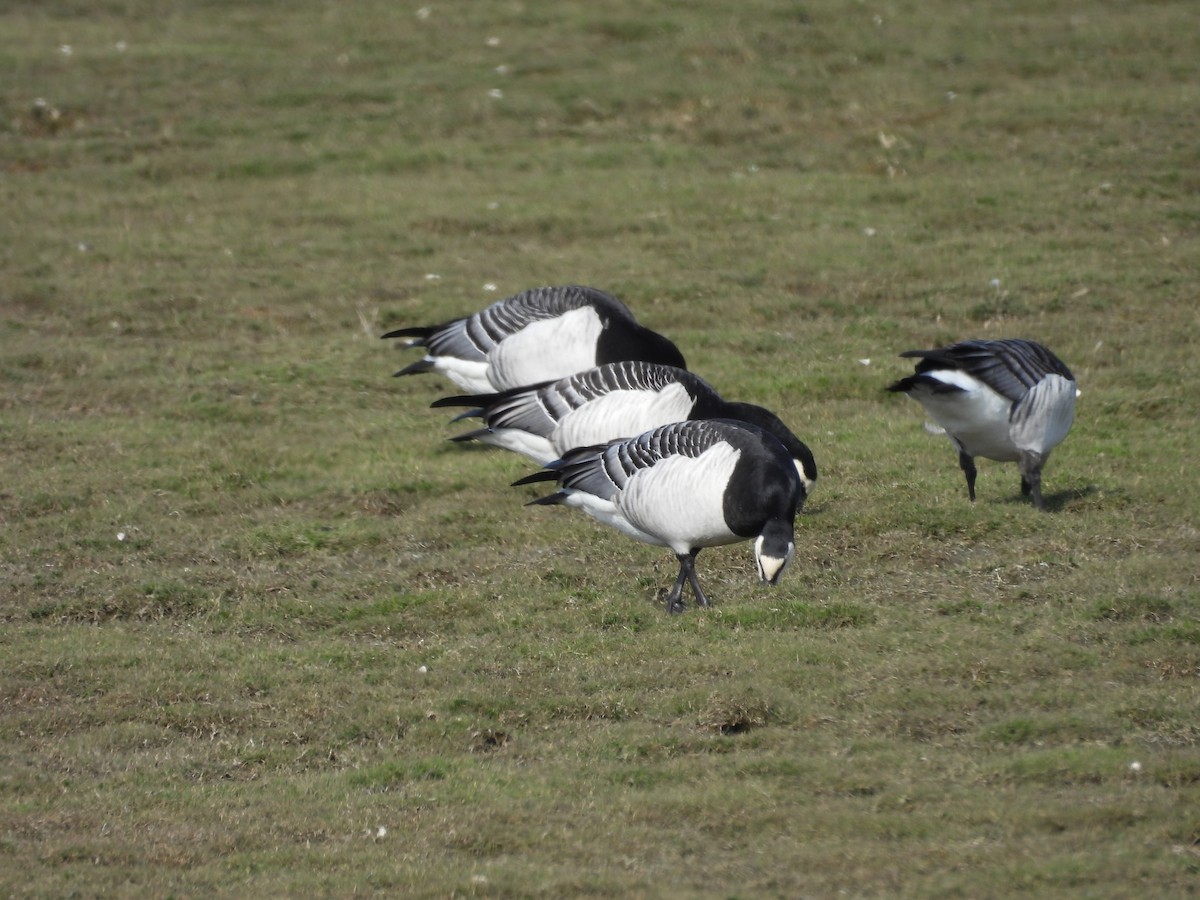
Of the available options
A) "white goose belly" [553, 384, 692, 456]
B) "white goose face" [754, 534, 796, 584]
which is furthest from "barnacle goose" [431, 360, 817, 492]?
"white goose face" [754, 534, 796, 584]

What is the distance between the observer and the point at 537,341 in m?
12.3

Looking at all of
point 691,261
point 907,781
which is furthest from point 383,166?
point 907,781

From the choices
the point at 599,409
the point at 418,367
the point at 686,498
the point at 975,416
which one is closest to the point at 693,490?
the point at 686,498

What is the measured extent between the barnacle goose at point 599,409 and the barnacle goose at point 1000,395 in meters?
0.95

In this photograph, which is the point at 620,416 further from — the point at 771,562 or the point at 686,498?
the point at 771,562

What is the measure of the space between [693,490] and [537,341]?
4284mm

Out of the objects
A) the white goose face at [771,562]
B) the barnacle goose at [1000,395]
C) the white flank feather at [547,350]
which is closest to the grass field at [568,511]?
the white goose face at [771,562]

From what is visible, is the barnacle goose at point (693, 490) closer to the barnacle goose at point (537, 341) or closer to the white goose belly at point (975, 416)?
the white goose belly at point (975, 416)

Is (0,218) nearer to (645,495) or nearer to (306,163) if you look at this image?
(306,163)

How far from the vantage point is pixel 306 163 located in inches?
749

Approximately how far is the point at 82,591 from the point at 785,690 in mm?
4386

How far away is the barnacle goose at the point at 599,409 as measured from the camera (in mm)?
9891

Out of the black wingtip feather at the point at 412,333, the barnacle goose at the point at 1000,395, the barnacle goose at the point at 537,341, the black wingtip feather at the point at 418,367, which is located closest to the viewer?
the barnacle goose at the point at 1000,395

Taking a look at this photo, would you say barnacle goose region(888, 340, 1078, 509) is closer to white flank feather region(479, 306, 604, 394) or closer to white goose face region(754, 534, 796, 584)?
white goose face region(754, 534, 796, 584)
